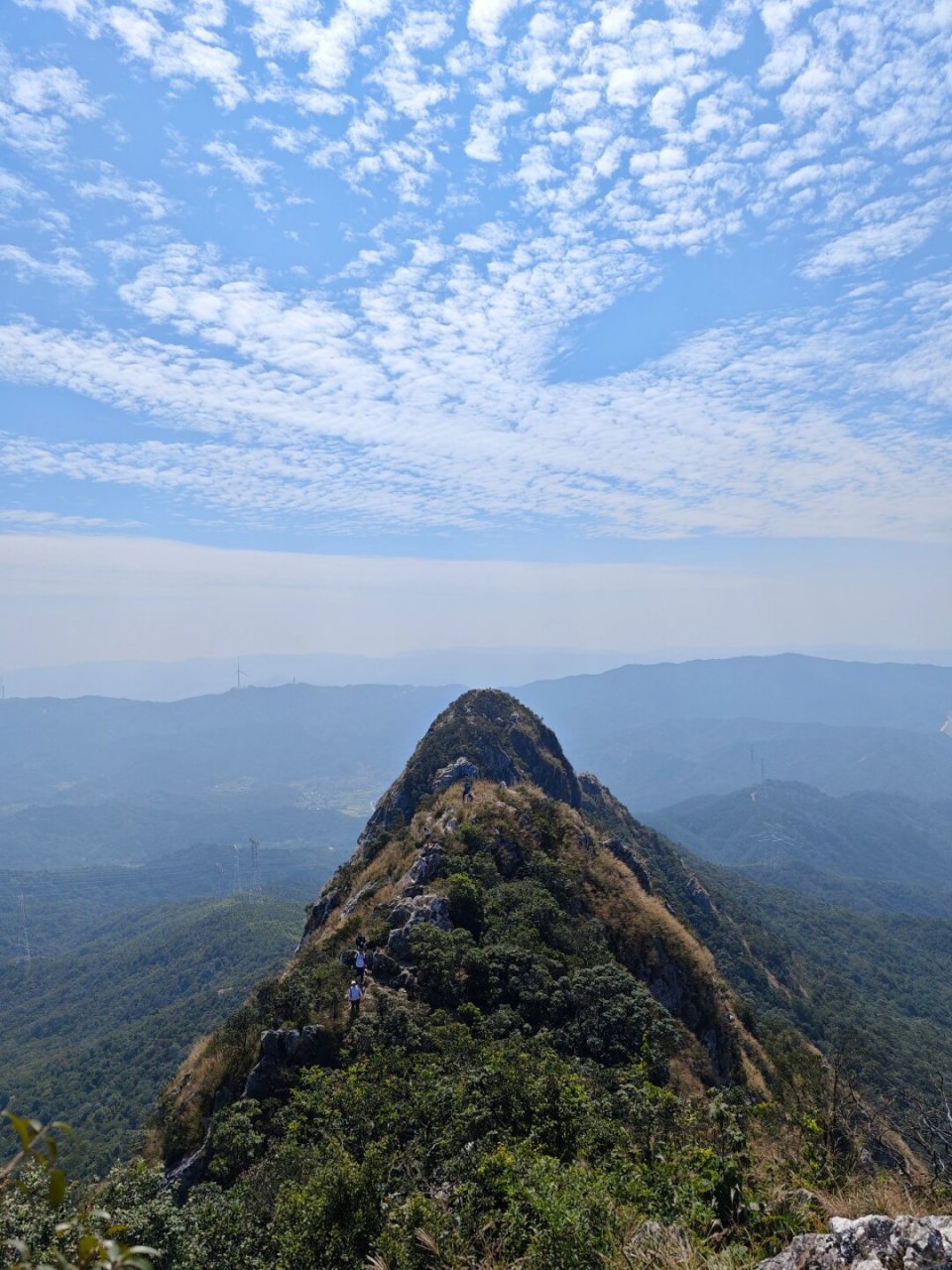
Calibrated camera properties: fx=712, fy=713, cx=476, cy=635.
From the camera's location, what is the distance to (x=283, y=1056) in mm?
22906

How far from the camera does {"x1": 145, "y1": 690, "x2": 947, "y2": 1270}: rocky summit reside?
1023 centimetres

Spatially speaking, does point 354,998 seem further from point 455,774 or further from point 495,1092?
point 455,774

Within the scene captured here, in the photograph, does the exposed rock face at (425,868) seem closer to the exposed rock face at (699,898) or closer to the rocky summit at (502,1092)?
the rocky summit at (502,1092)

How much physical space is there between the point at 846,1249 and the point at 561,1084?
8593mm

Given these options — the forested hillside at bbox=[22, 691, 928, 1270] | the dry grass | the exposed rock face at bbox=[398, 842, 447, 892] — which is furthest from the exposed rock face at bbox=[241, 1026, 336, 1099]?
the dry grass

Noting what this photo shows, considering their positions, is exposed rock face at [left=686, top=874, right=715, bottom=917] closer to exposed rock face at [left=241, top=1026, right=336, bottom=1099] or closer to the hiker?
the hiker

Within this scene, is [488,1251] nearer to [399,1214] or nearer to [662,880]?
[399,1214]

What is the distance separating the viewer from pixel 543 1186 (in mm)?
10523

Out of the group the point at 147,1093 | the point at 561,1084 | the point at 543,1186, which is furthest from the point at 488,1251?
the point at 147,1093

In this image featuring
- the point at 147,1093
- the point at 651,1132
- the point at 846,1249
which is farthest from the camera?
the point at 147,1093

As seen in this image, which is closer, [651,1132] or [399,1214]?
[399,1214]

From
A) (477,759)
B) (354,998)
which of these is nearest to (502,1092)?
(354,998)

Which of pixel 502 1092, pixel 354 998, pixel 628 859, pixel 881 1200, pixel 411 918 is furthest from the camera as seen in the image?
pixel 628 859

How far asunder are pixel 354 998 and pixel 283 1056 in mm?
2711
